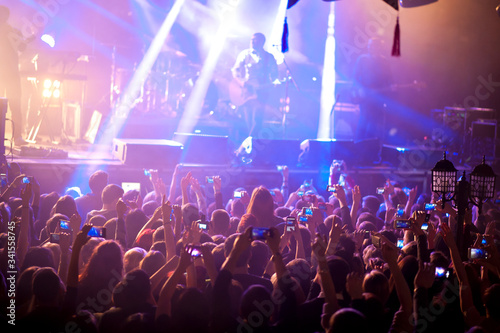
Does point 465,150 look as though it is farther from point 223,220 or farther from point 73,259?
point 73,259

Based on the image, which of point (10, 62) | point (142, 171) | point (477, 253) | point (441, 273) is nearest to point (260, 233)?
point (441, 273)

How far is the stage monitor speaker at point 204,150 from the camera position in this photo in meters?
10.7

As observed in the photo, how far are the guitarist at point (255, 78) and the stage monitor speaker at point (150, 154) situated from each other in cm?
265

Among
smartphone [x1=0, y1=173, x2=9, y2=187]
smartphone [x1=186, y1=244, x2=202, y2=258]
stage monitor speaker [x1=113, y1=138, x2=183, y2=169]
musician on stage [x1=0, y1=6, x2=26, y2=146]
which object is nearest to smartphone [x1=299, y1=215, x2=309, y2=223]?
smartphone [x1=186, y1=244, x2=202, y2=258]

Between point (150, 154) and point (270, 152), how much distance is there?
236 centimetres

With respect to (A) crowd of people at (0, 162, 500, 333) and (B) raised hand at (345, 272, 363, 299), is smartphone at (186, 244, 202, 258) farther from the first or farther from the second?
(B) raised hand at (345, 272, 363, 299)

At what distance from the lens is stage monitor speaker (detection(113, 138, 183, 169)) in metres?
9.67

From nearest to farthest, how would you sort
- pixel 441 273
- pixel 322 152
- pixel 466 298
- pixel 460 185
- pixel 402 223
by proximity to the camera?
pixel 466 298 → pixel 441 273 → pixel 402 223 → pixel 460 185 → pixel 322 152

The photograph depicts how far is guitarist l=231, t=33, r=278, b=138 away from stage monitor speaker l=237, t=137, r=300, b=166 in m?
1.47

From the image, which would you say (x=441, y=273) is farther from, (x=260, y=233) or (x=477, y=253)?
(x=260, y=233)

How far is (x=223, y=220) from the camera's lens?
510 cm

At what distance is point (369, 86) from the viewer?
12836 millimetres

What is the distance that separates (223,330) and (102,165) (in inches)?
269

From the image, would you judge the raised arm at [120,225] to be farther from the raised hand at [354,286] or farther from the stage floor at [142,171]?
the stage floor at [142,171]
